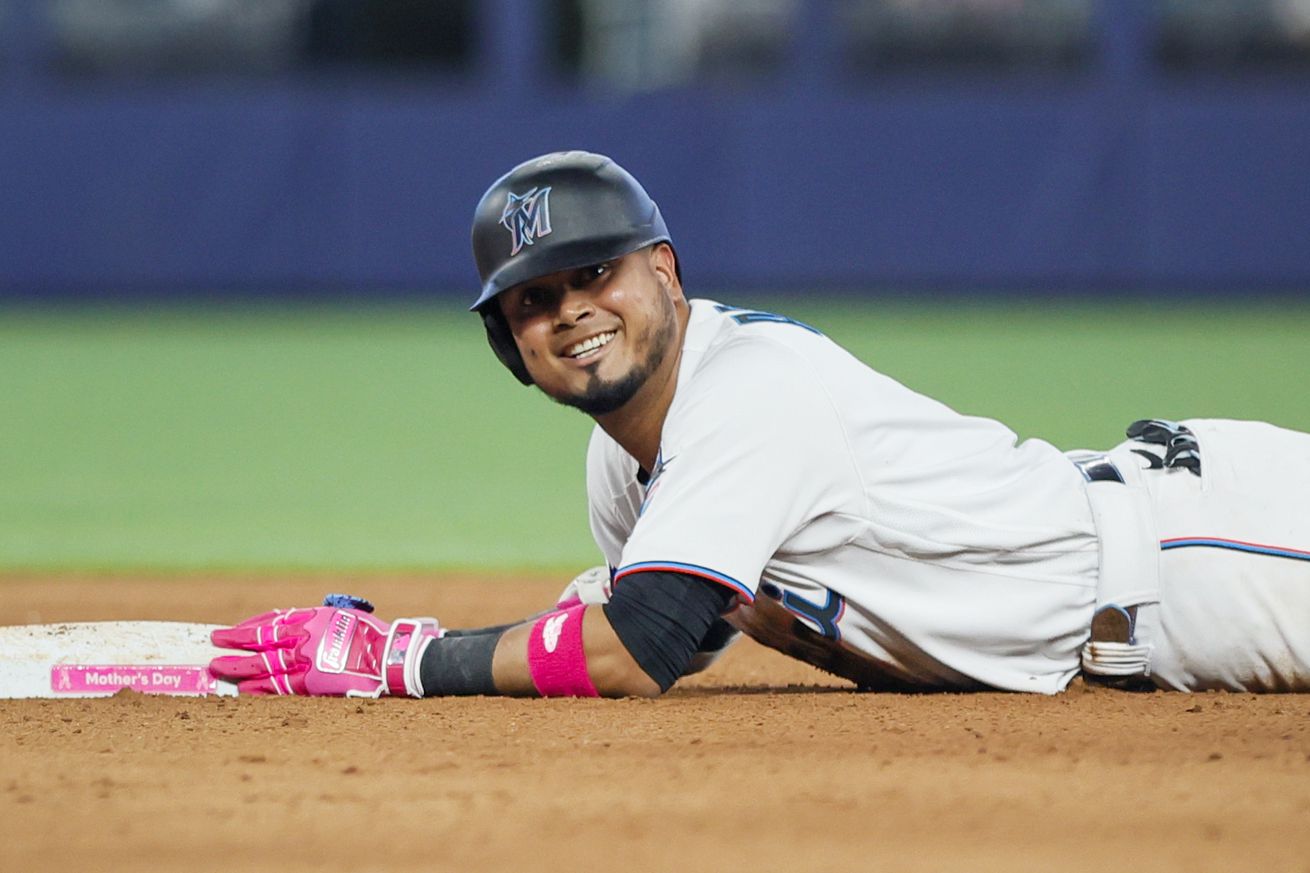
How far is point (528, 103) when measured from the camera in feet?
53.6

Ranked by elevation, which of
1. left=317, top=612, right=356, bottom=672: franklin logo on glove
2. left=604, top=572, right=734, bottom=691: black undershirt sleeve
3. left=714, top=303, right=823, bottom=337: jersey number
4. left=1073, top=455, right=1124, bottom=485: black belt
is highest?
left=714, top=303, right=823, bottom=337: jersey number

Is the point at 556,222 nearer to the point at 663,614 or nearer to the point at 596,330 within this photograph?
the point at 596,330

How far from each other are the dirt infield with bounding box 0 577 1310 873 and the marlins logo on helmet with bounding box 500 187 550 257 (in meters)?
0.95

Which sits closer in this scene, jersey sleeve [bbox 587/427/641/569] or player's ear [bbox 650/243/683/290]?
player's ear [bbox 650/243/683/290]

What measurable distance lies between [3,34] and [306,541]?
10910 millimetres

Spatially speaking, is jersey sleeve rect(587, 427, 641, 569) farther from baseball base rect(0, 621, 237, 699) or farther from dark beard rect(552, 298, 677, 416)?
baseball base rect(0, 621, 237, 699)

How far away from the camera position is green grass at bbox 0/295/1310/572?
7199 millimetres

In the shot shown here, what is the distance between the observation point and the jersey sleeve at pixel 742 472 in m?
3.39

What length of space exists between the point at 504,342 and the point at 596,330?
0.99 feet

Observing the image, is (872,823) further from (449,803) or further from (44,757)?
(44,757)

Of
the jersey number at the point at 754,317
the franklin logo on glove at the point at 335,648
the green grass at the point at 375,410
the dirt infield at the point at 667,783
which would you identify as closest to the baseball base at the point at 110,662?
the dirt infield at the point at 667,783

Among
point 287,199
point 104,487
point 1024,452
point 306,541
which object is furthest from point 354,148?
point 1024,452

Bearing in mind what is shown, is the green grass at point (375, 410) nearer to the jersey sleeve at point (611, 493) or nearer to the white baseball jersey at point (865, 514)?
the jersey sleeve at point (611, 493)

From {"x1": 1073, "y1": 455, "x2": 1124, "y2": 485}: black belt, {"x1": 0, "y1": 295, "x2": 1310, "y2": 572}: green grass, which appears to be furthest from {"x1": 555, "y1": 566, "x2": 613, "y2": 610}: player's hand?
{"x1": 0, "y1": 295, "x2": 1310, "y2": 572}: green grass
